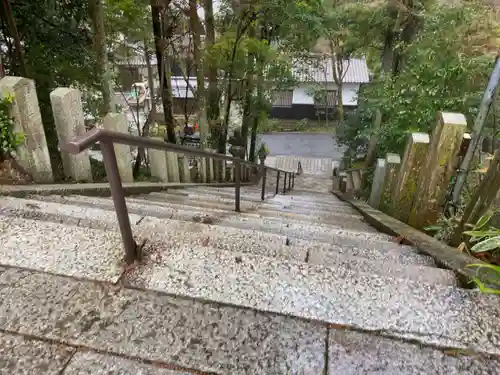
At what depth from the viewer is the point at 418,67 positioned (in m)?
5.72

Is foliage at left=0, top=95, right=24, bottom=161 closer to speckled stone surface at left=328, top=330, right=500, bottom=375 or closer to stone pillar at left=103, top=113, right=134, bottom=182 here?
stone pillar at left=103, top=113, right=134, bottom=182

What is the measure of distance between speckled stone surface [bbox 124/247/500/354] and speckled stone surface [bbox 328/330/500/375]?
0.14 feet

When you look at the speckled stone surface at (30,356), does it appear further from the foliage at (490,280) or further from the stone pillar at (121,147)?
the stone pillar at (121,147)

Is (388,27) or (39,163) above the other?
(388,27)

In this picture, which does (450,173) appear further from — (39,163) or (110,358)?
(39,163)

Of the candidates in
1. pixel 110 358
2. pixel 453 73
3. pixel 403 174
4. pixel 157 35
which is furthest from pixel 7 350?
pixel 453 73

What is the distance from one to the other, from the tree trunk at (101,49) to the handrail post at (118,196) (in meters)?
3.42

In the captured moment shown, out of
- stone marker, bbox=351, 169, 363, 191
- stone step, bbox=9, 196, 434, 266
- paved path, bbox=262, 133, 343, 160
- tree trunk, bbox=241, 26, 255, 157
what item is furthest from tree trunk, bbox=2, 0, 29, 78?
paved path, bbox=262, 133, 343, 160

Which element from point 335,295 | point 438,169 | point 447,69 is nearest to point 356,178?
point 447,69

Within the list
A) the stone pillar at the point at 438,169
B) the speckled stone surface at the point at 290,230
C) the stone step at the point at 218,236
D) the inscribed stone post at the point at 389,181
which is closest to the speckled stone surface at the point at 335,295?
the stone step at the point at 218,236

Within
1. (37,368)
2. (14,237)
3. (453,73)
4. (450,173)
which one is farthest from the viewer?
(453,73)

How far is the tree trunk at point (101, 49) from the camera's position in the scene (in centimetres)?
383

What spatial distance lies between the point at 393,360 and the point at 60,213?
6.08 ft

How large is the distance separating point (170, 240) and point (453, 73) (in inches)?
214
